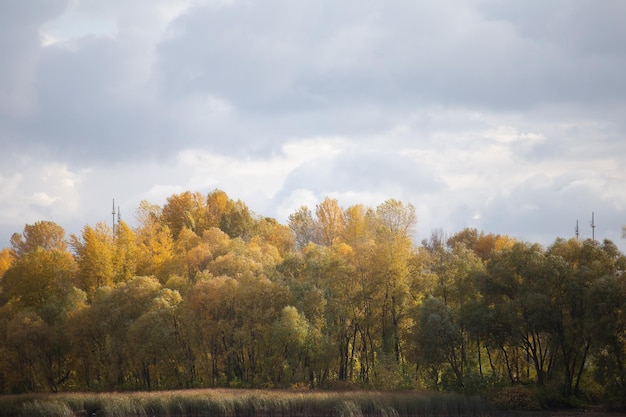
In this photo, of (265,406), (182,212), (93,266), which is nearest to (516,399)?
A: (265,406)

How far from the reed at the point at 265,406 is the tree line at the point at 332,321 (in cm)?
718

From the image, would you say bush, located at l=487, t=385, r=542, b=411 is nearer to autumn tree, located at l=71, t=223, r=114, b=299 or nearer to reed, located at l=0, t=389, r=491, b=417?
reed, located at l=0, t=389, r=491, b=417

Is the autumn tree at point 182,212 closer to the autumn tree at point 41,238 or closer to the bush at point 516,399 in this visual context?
the autumn tree at point 41,238

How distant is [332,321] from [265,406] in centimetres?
1709

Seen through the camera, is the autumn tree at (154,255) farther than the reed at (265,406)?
Yes

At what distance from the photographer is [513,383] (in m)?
65.4

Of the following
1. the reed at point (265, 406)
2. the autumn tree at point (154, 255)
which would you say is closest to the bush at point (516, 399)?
the reed at point (265, 406)

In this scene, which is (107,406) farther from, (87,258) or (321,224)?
(321,224)

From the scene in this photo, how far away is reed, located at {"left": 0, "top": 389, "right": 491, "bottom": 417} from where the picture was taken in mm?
57438

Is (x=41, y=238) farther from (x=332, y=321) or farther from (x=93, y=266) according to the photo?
(x=332, y=321)

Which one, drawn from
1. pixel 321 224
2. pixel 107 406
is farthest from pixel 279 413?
pixel 321 224

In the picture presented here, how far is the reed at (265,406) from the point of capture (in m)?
57.4

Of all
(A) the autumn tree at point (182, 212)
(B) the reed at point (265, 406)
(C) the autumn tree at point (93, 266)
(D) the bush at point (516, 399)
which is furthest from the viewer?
(A) the autumn tree at point (182, 212)

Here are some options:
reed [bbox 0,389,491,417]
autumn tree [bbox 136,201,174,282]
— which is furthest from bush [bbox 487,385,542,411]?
autumn tree [bbox 136,201,174,282]
